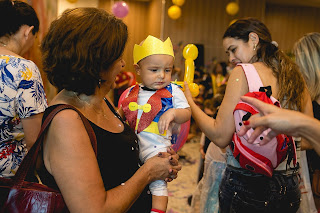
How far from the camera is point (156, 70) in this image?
1.56 metres

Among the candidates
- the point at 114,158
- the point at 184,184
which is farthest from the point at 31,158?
the point at 184,184

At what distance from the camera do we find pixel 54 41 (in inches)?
41.4

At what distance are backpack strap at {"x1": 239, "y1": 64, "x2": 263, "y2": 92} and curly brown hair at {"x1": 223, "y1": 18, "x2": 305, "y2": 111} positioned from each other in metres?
0.12

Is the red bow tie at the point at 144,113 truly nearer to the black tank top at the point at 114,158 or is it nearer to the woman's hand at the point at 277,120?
the black tank top at the point at 114,158

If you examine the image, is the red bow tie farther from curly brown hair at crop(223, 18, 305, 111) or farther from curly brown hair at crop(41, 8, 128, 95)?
curly brown hair at crop(223, 18, 305, 111)

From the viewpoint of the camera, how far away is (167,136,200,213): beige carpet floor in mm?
3352

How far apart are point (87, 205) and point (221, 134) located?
834 mm

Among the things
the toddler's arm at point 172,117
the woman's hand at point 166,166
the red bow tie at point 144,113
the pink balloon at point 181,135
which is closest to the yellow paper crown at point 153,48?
the red bow tie at point 144,113

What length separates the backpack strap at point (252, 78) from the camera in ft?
4.78

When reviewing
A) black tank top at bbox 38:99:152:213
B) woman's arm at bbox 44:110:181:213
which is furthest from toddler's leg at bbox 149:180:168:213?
woman's arm at bbox 44:110:181:213

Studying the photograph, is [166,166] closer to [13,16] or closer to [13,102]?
[13,102]

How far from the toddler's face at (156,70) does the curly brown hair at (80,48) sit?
0.42 m

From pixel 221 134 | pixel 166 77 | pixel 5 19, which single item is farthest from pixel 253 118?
pixel 5 19

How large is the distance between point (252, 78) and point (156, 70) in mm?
498
